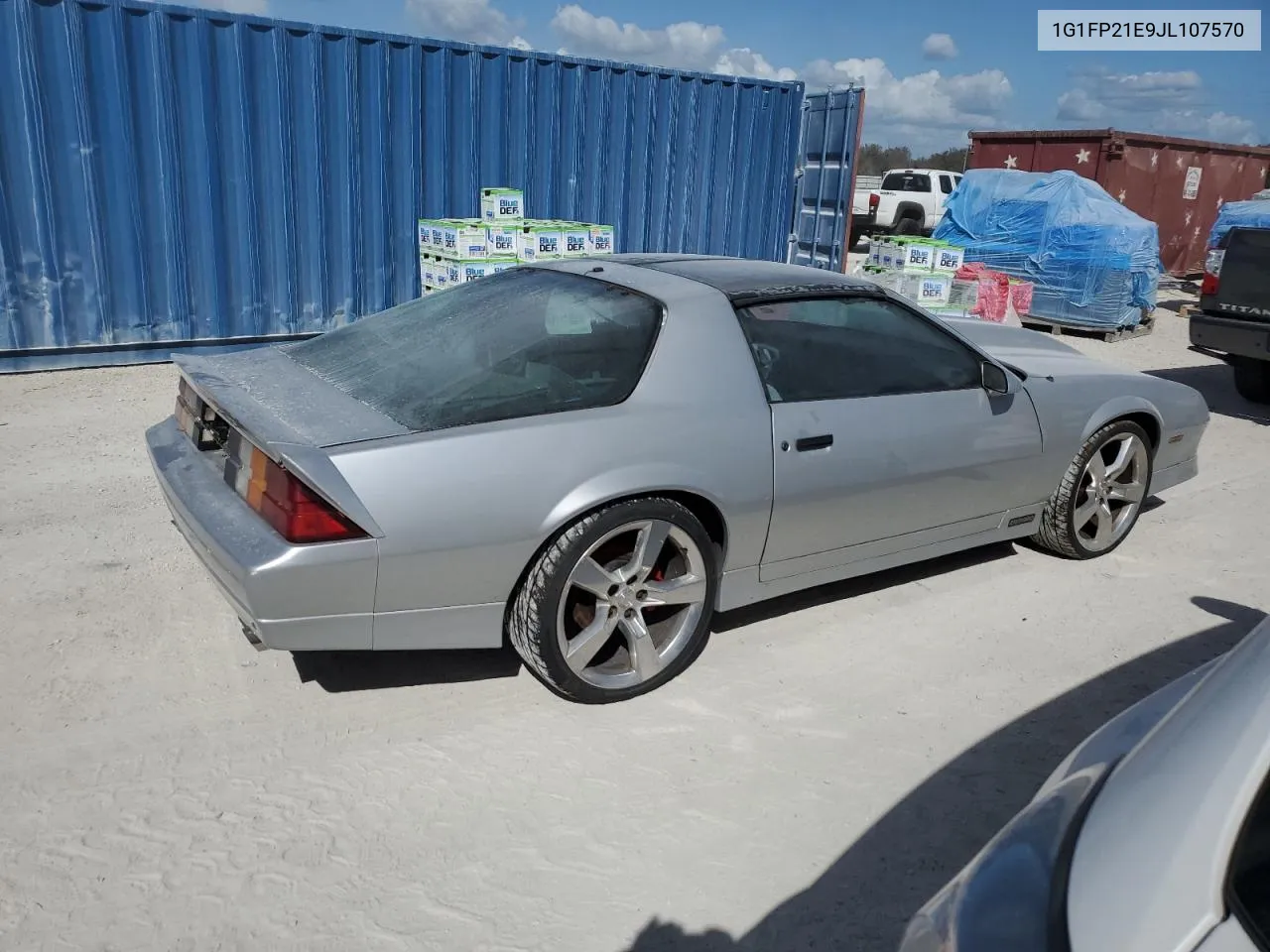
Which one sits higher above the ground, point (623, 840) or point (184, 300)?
point (184, 300)

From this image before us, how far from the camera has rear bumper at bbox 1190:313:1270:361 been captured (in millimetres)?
8148

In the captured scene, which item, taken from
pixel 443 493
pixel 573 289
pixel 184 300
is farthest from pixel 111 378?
pixel 443 493

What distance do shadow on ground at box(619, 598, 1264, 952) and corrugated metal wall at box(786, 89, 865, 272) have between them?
784cm

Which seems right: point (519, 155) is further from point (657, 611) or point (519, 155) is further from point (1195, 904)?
point (1195, 904)

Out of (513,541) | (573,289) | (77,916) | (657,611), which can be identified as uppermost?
(573,289)

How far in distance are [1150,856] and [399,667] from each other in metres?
2.75

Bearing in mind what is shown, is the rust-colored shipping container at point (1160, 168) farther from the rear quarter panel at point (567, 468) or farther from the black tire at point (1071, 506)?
the rear quarter panel at point (567, 468)

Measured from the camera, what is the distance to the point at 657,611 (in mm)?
3578

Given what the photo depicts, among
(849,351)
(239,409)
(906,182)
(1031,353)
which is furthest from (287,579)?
(906,182)

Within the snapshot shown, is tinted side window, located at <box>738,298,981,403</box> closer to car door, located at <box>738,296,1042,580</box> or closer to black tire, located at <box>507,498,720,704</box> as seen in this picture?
car door, located at <box>738,296,1042,580</box>

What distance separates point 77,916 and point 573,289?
8.30 ft

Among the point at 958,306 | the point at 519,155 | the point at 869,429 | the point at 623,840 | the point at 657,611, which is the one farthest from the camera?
the point at 958,306

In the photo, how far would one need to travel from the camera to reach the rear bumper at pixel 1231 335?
815 centimetres

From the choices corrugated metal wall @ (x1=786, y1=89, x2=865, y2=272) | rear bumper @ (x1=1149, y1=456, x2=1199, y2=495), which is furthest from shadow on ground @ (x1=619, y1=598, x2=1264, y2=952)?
corrugated metal wall @ (x1=786, y1=89, x2=865, y2=272)
